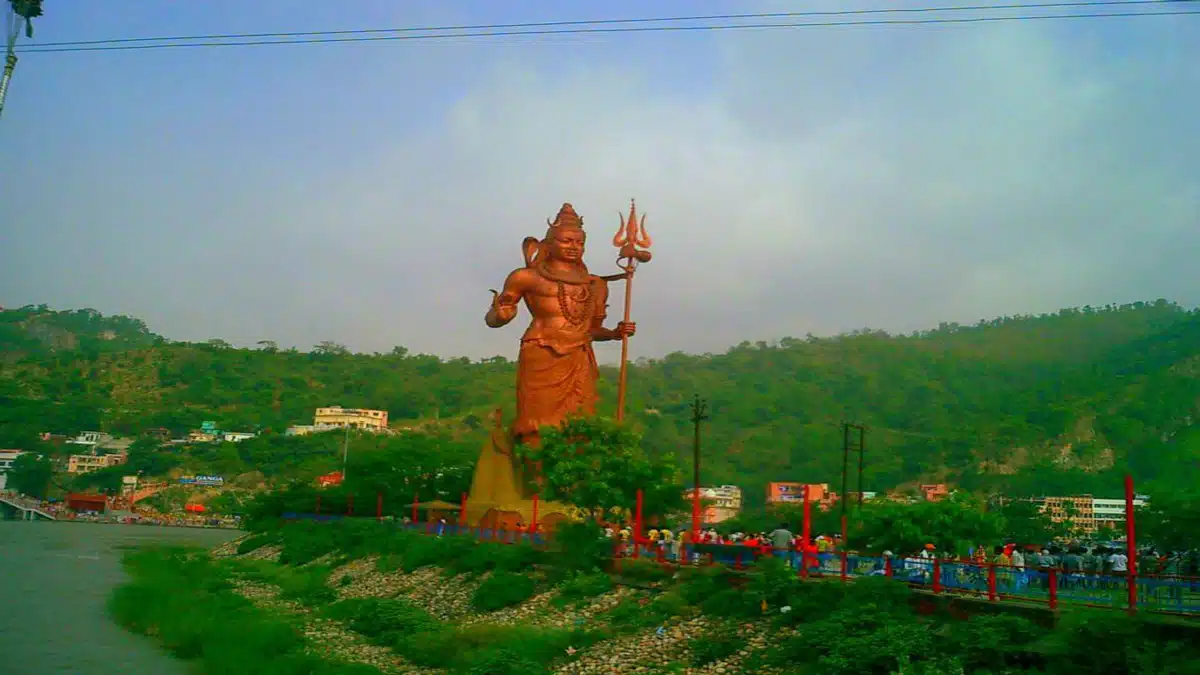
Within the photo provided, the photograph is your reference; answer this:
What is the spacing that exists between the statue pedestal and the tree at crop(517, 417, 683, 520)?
3.85 feet

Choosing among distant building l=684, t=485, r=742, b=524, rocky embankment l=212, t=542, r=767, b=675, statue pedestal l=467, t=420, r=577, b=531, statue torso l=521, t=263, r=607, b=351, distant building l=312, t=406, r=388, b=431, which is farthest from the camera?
distant building l=312, t=406, r=388, b=431

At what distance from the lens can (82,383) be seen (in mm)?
105125

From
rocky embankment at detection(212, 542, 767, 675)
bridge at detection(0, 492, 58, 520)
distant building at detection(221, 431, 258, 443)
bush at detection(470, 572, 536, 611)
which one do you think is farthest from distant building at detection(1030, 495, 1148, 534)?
distant building at detection(221, 431, 258, 443)

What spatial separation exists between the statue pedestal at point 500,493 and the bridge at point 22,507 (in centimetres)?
5445

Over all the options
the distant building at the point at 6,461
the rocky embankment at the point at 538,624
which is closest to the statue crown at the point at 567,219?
the rocky embankment at the point at 538,624

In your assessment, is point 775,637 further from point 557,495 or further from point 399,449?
point 399,449

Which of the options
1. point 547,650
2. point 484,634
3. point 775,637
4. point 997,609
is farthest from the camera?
point 484,634

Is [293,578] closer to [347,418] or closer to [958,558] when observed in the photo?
[958,558]

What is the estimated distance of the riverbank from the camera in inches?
406

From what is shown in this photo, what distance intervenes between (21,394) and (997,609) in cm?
10565

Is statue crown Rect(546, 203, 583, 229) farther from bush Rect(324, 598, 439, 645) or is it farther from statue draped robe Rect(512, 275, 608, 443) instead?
bush Rect(324, 598, 439, 645)

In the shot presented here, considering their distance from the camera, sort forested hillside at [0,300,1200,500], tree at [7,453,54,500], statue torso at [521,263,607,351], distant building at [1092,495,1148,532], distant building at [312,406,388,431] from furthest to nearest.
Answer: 1. distant building at [312,406,388,431]
2. tree at [7,453,54,500]
3. forested hillside at [0,300,1200,500]
4. distant building at [1092,495,1148,532]
5. statue torso at [521,263,607,351]

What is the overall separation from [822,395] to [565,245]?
6617cm

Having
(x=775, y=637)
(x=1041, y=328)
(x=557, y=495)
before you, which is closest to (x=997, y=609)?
(x=775, y=637)
